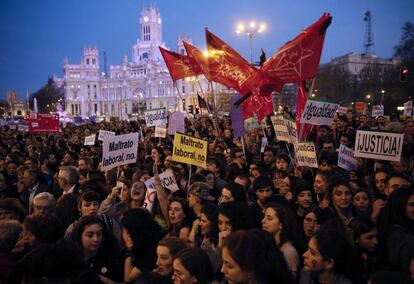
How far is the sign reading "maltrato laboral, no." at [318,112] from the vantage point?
838 centimetres

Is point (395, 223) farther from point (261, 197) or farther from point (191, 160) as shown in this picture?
point (191, 160)

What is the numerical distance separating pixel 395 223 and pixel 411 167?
13.3ft

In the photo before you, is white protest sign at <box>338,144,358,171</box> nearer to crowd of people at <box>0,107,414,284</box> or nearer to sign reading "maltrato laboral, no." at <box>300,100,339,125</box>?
sign reading "maltrato laboral, no." at <box>300,100,339,125</box>

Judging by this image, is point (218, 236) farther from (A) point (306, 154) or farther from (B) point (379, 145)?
(B) point (379, 145)

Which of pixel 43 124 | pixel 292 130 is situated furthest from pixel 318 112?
pixel 43 124

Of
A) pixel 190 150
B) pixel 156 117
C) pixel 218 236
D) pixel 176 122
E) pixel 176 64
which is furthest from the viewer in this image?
pixel 176 64

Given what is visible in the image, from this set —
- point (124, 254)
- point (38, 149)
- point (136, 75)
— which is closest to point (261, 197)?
point (124, 254)

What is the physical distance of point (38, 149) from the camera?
520 inches

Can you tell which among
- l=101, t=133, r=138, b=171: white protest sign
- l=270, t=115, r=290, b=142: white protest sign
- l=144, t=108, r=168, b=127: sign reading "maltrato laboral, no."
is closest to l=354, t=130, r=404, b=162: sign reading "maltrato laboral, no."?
l=270, t=115, r=290, b=142: white protest sign

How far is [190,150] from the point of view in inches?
294

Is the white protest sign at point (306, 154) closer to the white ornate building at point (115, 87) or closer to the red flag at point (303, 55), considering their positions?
the red flag at point (303, 55)

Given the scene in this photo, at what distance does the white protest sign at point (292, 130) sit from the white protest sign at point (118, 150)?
2.79 metres

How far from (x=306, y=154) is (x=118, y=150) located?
3.21 meters

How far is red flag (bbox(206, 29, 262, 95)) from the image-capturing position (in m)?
10.0
